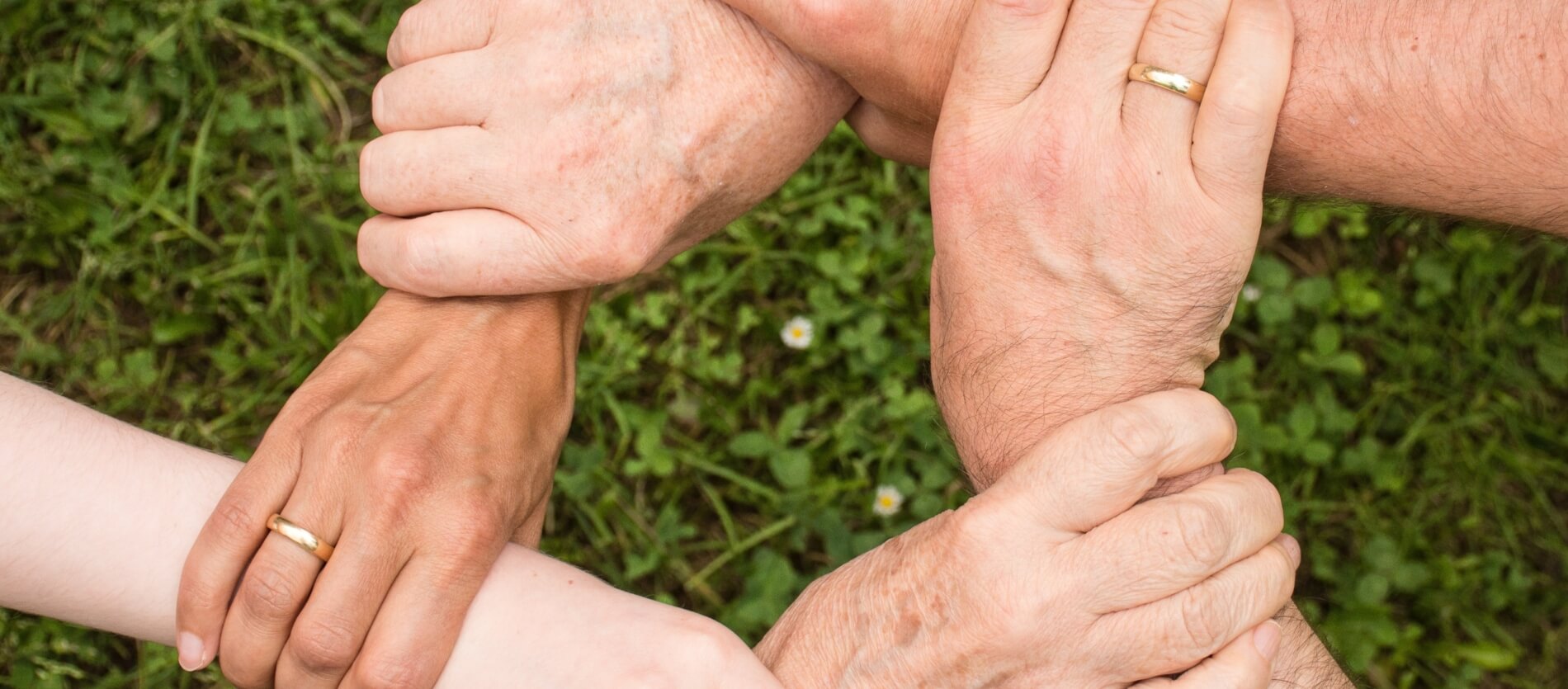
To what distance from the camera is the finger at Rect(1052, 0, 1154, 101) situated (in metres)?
Answer: 1.81

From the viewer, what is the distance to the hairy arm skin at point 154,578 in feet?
5.95

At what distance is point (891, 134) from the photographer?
2467mm

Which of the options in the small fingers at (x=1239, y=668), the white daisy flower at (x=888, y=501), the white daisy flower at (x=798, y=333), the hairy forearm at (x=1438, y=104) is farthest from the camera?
the white daisy flower at (x=798, y=333)

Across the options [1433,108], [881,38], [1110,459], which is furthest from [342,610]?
[1433,108]

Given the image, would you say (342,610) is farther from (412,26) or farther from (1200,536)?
(1200,536)

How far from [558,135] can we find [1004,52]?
844 millimetres

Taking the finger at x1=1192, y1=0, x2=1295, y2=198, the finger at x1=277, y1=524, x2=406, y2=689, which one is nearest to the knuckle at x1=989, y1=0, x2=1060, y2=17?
the finger at x1=1192, y1=0, x2=1295, y2=198

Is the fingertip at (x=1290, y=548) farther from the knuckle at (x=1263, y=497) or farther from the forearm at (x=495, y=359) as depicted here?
the forearm at (x=495, y=359)

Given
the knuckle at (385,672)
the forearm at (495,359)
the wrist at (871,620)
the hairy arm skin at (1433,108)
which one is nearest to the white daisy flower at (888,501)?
the wrist at (871,620)

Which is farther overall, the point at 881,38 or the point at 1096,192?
the point at 881,38

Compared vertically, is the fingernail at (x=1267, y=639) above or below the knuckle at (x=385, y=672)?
above

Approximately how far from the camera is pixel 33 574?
5.97ft

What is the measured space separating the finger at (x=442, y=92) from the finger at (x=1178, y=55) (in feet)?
3.97

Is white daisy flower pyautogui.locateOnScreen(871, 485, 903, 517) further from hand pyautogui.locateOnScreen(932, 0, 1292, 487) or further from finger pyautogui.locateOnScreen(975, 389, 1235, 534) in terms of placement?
finger pyautogui.locateOnScreen(975, 389, 1235, 534)
